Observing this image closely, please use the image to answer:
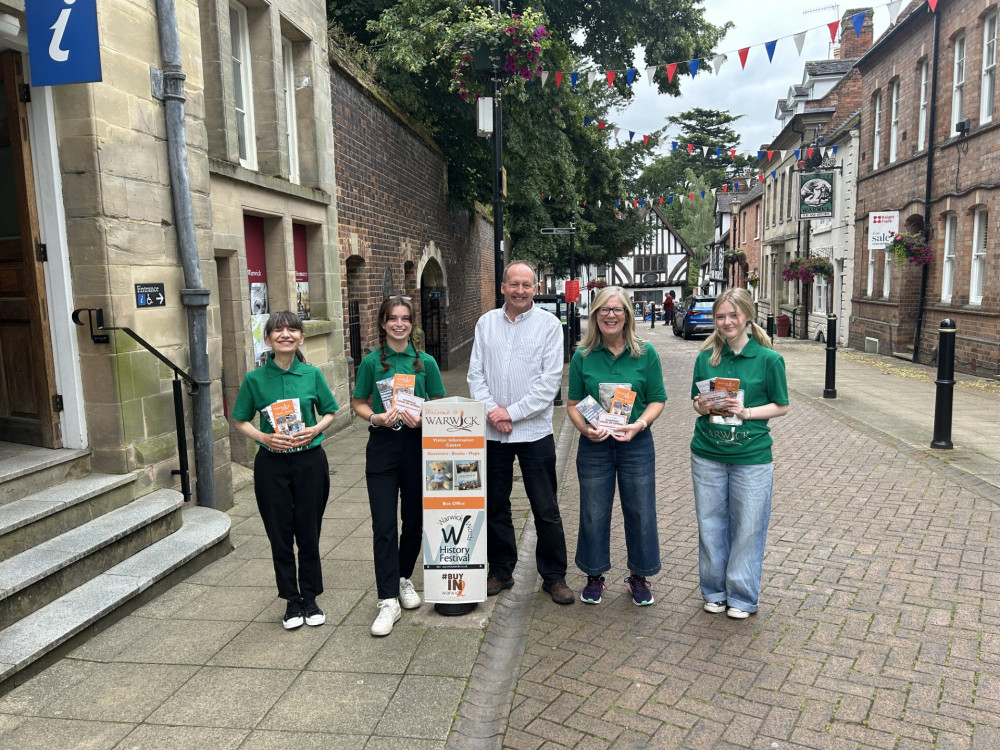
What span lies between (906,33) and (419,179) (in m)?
13.0

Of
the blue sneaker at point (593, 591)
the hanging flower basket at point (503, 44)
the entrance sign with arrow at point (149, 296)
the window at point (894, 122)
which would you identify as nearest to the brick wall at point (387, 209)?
the hanging flower basket at point (503, 44)

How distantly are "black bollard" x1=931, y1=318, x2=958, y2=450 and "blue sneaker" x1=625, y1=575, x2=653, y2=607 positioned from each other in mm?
5249

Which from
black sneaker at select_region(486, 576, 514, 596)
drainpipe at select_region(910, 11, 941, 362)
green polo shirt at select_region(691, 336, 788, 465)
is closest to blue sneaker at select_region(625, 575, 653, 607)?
black sneaker at select_region(486, 576, 514, 596)

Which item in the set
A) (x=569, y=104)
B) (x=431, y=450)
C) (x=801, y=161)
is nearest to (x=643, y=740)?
(x=431, y=450)

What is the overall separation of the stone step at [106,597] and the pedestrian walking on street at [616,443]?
250cm

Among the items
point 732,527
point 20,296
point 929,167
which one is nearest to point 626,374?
point 732,527

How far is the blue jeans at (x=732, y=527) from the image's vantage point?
3979 millimetres

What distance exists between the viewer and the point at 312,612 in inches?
158

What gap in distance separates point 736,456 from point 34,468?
13.7 feet

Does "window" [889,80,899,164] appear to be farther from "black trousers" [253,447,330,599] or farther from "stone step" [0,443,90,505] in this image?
"stone step" [0,443,90,505]

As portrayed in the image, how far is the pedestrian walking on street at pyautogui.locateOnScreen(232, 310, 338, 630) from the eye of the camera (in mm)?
3848

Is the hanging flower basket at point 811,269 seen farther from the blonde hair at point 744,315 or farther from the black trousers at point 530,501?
the black trousers at point 530,501

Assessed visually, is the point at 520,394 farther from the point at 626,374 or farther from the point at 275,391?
the point at 275,391

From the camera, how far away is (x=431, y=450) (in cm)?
401
